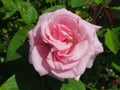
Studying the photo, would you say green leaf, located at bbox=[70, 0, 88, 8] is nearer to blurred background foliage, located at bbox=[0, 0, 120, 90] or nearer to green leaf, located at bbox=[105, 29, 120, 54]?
blurred background foliage, located at bbox=[0, 0, 120, 90]

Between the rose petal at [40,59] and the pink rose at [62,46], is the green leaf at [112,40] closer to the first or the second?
the pink rose at [62,46]

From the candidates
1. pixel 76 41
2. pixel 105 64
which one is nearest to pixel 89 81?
pixel 105 64

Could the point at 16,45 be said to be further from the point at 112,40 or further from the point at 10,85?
the point at 112,40

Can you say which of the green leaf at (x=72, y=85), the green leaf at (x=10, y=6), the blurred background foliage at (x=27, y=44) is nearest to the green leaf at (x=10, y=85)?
the blurred background foliage at (x=27, y=44)

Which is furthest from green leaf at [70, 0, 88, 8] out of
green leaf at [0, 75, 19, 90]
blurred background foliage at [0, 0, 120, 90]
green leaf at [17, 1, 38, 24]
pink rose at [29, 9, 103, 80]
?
green leaf at [0, 75, 19, 90]

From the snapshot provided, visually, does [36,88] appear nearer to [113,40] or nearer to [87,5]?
[113,40]

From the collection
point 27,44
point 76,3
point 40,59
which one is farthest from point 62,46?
point 76,3
